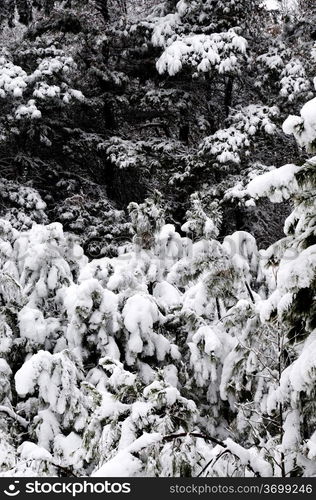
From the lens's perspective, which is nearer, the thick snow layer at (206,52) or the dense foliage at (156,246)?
the dense foliage at (156,246)

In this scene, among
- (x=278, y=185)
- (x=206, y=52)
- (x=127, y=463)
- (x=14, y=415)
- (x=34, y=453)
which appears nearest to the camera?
(x=127, y=463)

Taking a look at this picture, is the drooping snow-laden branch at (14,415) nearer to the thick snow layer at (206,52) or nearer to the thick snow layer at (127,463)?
the thick snow layer at (127,463)

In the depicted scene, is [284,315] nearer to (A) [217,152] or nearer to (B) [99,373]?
(B) [99,373]

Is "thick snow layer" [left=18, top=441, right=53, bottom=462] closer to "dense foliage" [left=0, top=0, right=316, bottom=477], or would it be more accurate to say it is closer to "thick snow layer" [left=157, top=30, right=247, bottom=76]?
"dense foliage" [left=0, top=0, right=316, bottom=477]

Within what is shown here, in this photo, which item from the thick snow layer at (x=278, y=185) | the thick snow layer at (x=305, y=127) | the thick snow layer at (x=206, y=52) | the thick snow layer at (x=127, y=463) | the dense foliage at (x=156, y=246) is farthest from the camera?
the thick snow layer at (x=206, y=52)

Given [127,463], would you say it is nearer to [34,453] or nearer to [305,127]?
[34,453]

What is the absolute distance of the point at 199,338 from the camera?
4.08 meters

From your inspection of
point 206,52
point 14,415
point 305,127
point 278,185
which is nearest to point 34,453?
point 14,415

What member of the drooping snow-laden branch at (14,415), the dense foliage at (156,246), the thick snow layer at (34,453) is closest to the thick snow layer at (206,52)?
the dense foliage at (156,246)

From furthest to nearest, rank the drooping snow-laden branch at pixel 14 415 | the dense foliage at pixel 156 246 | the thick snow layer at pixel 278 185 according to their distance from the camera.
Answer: the drooping snow-laden branch at pixel 14 415
the dense foliage at pixel 156 246
the thick snow layer at pixel 278 185

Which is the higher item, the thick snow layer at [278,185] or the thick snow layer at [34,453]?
the thick snow layer at [278,185]

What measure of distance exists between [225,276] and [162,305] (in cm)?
72

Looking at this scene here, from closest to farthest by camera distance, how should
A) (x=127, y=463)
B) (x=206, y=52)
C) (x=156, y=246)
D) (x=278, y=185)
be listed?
(x=127, y=463) → (x=278, y=185) → (x=156, y=246) → (x=206, y=52)

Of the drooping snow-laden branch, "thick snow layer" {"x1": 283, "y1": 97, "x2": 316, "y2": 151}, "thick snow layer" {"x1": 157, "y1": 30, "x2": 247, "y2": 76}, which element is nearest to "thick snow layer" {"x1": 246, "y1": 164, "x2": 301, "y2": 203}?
"thick snow layer" {"x1": 283, "y1": 97, "x2": 316, "y2": 151}
